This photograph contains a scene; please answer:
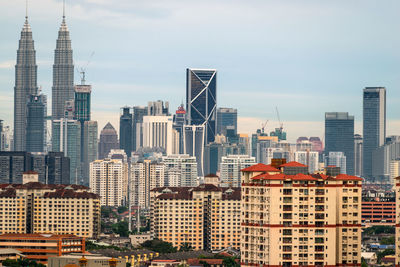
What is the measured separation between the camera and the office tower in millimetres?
121062

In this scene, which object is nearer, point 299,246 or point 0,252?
point 299,246

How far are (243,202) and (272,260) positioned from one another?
746 cm

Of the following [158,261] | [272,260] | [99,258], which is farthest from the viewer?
[158,261]

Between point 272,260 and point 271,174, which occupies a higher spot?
point 271,174

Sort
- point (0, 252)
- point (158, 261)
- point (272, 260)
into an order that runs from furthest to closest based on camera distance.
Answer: point (158, 261) → point (0, 252) → point (272, 260)

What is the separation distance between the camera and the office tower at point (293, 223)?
12106cm

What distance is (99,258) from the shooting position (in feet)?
524

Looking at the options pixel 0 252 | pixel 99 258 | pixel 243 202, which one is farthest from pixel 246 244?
pixel 0 252

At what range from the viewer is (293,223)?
121 meters

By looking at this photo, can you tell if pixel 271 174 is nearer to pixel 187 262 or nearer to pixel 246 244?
pixel 246 244

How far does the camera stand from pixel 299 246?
399ft

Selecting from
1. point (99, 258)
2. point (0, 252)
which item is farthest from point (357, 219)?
point (0, 252)

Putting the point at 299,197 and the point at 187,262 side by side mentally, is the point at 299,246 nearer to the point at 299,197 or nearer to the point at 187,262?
the point at 299,197

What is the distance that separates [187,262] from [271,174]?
63.5 metres
